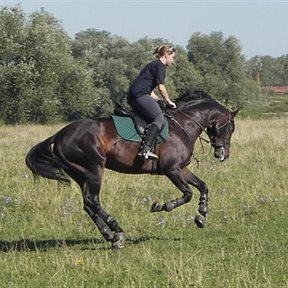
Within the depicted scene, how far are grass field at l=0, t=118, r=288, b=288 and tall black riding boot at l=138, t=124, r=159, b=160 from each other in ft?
4.44

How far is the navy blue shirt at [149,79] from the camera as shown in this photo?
9492 millimetres

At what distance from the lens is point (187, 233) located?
384 inches

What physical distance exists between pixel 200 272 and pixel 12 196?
681cm

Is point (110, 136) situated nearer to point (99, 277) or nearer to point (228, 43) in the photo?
point (99, 277)

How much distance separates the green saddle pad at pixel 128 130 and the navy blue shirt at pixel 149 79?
46 cm

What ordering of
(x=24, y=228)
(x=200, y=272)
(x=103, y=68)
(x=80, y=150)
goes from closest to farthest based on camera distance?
(x=200, y=272) → (x=80, y=150) → (x=24, y=228) → (x=103, y=68)

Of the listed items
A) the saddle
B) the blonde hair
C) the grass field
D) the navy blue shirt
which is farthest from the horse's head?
the blonde hair

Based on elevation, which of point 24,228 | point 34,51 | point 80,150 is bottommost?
point 24,228

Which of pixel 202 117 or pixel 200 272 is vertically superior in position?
pixel 202 117

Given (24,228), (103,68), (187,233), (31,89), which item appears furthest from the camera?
(103,68)

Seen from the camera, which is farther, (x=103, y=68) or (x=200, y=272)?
(x=103, y=68)

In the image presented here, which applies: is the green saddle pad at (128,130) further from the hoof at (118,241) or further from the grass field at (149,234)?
the grass field at (149,234)

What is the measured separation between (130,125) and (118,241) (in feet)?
6.08

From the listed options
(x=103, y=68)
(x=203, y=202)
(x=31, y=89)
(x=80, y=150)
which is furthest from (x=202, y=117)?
(x=103, y=68)
